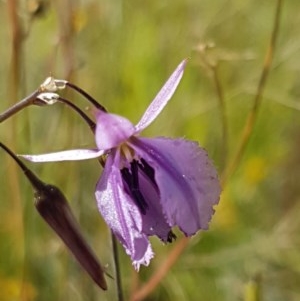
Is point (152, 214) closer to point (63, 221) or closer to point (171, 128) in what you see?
point (63, 221)

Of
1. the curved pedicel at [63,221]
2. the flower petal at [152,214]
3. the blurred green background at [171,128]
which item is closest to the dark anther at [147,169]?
the flower petal at [152,214]

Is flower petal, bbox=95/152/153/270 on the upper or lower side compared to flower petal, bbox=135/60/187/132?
Result: lower

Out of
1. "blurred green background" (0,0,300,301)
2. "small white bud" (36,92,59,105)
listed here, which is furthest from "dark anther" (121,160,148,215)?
"blurred green background" (0,0,300,301)

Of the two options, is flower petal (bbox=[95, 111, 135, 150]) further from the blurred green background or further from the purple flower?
the blurred green background

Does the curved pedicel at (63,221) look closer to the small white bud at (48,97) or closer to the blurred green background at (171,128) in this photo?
the small white bud at (48,97)

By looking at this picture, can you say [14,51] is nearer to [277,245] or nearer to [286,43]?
[277,245]

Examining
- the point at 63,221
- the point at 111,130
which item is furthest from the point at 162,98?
the point at 63,221

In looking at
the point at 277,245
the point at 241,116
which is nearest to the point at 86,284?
the point at 277,245
